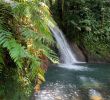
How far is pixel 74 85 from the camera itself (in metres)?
9.23

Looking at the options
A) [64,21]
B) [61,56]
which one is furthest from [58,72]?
[64,21]

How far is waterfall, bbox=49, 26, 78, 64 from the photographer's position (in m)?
15.3

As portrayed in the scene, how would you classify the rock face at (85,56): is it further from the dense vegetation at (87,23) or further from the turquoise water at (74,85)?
the turquoise water at (74,85)

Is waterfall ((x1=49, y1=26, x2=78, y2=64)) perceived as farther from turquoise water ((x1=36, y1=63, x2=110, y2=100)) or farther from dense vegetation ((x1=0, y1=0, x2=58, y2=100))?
dense vegetation ((x1=0, y1=0, x2=58, y2=100))

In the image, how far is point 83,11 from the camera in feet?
59.0

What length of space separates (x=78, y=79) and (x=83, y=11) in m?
8.36

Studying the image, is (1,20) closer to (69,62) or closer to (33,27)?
(33,27)

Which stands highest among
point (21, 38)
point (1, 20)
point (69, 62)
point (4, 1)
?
point (4, 1)

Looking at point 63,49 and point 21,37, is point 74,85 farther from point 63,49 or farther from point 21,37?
point 63,49

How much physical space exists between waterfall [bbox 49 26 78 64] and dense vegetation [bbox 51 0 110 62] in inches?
32.7

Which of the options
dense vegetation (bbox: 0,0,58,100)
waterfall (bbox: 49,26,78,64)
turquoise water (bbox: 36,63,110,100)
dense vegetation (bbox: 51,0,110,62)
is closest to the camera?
dense vegetation (bbox: 0,0,58,100)

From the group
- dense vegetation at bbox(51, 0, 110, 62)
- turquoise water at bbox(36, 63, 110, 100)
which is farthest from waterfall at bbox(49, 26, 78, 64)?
turquoise water at bbox(36, 63, 110, 100)

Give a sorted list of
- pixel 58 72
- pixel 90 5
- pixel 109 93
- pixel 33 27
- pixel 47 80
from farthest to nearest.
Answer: pixel 90 5 < pixel 58 72 < pixel 47 80 < pixel 109 93 < pixel 33 27

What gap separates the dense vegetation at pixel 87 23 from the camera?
1678 cm
